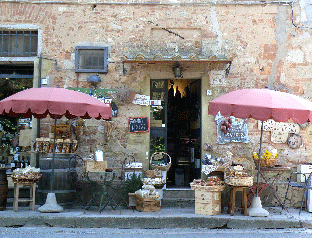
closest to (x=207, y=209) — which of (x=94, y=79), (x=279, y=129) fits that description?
(x=279, y=129)

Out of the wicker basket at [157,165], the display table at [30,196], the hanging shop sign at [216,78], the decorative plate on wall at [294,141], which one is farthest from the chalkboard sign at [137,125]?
the decorative plate on wall at [294,141]

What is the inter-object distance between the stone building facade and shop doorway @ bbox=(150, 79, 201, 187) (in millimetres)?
325

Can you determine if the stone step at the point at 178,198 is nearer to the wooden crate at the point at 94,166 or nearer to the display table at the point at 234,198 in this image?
the display table at the point at 234,198

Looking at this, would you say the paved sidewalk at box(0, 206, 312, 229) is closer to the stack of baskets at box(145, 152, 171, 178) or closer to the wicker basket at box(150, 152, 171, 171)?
the stack of baskets at box(145, 152, 171, 178)

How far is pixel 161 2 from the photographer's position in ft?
33.6

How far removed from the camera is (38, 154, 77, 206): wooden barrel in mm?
9062

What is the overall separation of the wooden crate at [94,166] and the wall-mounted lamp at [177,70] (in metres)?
2.65

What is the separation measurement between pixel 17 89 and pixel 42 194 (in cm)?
288

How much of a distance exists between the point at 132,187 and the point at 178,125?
3.50 metres

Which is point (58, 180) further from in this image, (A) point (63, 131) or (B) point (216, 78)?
(B) point (216, 78)

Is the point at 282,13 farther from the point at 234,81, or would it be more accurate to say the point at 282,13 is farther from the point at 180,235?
the point at 180,235

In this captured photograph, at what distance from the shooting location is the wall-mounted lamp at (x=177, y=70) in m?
9.95

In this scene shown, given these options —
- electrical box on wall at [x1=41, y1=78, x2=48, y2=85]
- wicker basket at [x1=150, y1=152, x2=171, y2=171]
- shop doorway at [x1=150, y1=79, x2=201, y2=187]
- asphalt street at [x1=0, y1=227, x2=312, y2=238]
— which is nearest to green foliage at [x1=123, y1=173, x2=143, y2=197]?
wicker basket at [x1=150, y1=152, x2=171, y2=171]

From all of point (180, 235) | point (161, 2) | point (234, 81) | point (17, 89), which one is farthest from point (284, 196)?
point (17, 89)
